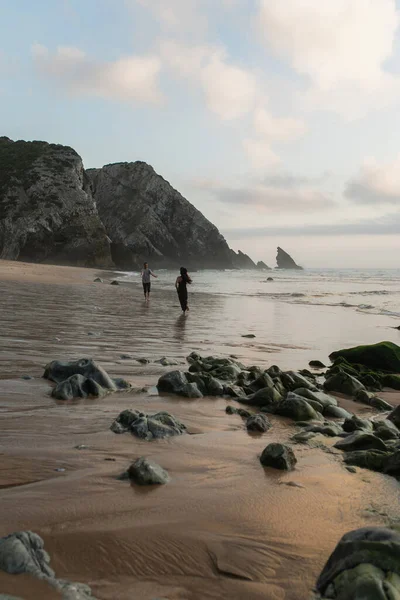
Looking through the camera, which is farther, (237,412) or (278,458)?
(237,412)

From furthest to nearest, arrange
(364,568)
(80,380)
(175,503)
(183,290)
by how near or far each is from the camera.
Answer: (183,290)
(80,380)
(175,503)
(364,568)

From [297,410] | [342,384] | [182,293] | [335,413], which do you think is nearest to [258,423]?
[297,410]

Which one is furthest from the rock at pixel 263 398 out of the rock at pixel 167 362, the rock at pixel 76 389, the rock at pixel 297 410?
the rock at pixel 167 362

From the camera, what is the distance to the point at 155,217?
96.6 meters

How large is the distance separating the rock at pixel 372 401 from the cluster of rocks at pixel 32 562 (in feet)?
15.3

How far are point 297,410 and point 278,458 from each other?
1.55m

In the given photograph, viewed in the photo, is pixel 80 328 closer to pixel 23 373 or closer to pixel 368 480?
pixel 23 373

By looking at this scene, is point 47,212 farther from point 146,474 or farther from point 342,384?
point 146,474

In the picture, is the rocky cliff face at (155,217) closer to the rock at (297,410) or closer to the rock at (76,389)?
the rock at (76,389)

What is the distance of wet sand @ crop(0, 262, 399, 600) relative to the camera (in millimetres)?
1939

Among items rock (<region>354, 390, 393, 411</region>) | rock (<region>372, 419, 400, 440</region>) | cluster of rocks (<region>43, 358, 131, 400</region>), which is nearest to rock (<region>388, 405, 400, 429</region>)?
rock (<region>372, 419, 400, 440</region>)

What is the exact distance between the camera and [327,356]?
9156 millimetres

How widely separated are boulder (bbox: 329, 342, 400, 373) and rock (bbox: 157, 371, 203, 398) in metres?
4.18

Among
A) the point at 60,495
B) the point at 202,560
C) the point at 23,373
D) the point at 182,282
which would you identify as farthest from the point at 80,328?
the point at 202,560
